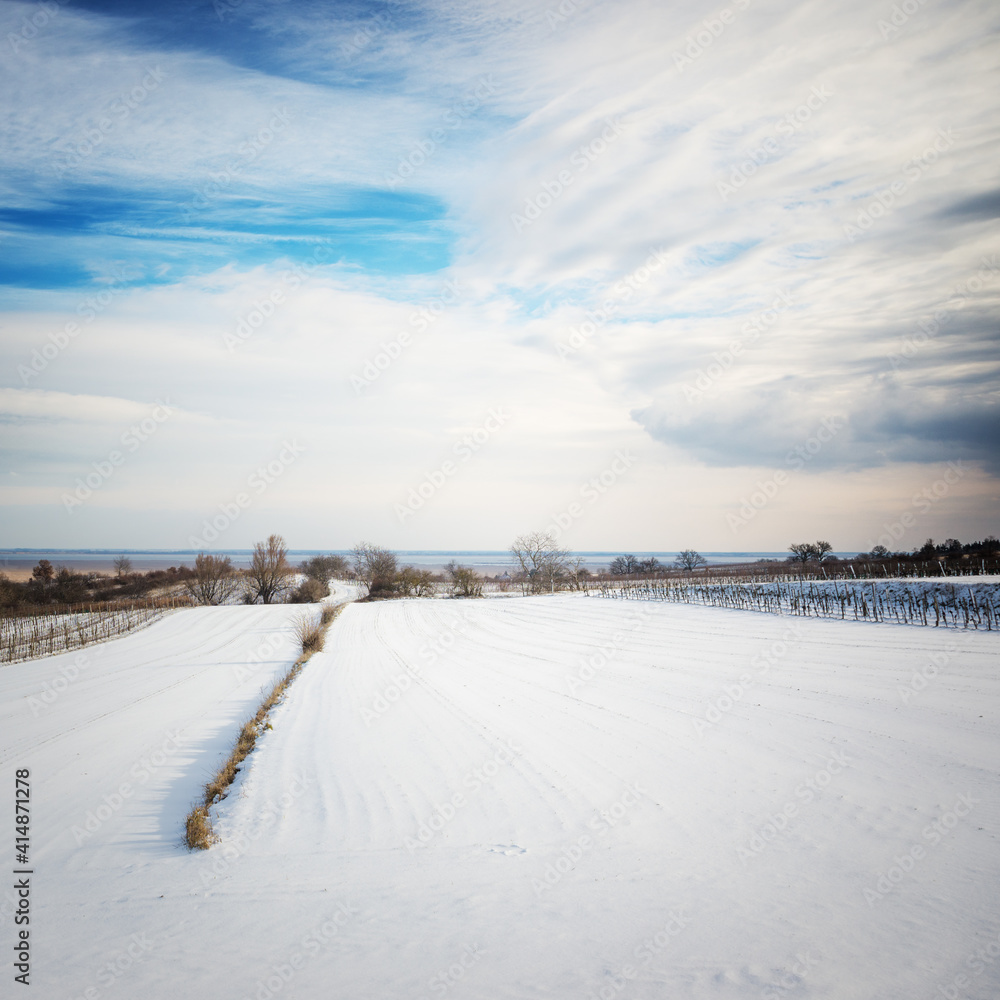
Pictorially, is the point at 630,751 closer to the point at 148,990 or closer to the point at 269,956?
the point at 269,956

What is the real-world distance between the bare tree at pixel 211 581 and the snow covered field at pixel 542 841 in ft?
100

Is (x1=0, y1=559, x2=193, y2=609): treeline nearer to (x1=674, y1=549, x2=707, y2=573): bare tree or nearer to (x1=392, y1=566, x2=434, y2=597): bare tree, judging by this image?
(x1=392, y1=566, x2=434, y2=597): bare tree

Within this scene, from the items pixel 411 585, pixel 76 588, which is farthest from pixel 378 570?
pixel 76 588

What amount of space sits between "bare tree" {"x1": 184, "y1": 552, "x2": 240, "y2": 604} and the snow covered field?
1202 inches

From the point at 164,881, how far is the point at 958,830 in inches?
274
